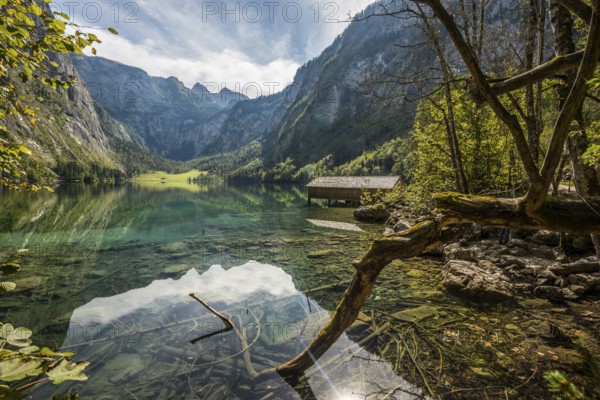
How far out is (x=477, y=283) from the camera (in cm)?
919

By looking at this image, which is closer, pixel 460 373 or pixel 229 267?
pixel 460 373

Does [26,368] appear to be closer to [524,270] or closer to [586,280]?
[586,280]

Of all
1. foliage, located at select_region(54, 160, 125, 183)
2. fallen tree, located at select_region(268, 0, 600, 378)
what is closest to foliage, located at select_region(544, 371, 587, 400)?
fallen tree, located at select_region(268, 0, 600, 378)

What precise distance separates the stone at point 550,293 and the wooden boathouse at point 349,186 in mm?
30073

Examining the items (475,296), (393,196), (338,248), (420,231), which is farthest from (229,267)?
(393,196)

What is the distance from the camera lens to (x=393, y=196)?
84.9 feet

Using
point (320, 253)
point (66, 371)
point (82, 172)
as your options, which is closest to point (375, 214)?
point (320, 253)

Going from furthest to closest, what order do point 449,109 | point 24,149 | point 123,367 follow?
point 449,109
point 123,367
point 24,149

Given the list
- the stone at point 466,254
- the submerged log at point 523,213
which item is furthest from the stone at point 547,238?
the submerged log at point 523,213

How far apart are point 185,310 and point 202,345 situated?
291 centimetres

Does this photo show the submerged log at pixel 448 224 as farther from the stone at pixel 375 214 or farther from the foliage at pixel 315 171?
the foliage at pixel 315 171

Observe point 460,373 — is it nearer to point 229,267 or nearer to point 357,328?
point 357,328

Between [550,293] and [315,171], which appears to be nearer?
[550,293]

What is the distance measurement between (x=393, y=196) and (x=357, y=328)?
64.6 ft
